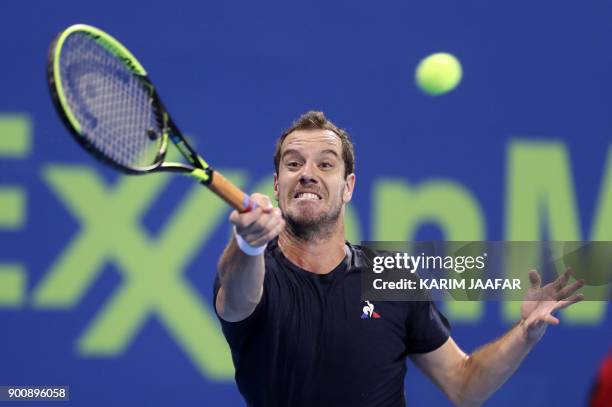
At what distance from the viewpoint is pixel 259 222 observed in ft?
6.53

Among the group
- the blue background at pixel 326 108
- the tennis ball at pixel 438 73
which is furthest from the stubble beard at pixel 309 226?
the tennis ball at pixel 438 73

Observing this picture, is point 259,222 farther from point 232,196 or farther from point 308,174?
point 308,174

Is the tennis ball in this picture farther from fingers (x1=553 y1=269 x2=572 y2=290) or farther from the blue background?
fingers (x1=553 y1=269 x2=572 y2=290)

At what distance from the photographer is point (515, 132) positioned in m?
4.07

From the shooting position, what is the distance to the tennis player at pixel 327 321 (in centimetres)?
256

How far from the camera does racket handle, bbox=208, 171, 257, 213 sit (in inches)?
78.8

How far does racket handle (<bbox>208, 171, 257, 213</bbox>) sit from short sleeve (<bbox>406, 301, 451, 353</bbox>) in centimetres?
97

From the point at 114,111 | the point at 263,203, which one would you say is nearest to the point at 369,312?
the point at 263,203

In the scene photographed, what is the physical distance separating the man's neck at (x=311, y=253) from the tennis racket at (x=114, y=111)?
70 cm

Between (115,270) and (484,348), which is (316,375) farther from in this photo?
(115,270)

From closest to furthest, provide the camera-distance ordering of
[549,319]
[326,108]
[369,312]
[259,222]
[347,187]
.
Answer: [259,222] < [549,319] < [369,312] < [347,187] < [326,108]

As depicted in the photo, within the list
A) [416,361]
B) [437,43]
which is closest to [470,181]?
[437,43]

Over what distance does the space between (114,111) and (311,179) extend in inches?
30.5

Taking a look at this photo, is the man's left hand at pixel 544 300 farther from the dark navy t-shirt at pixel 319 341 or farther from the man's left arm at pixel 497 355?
the dark navy t-shirt at pixel 319 341
